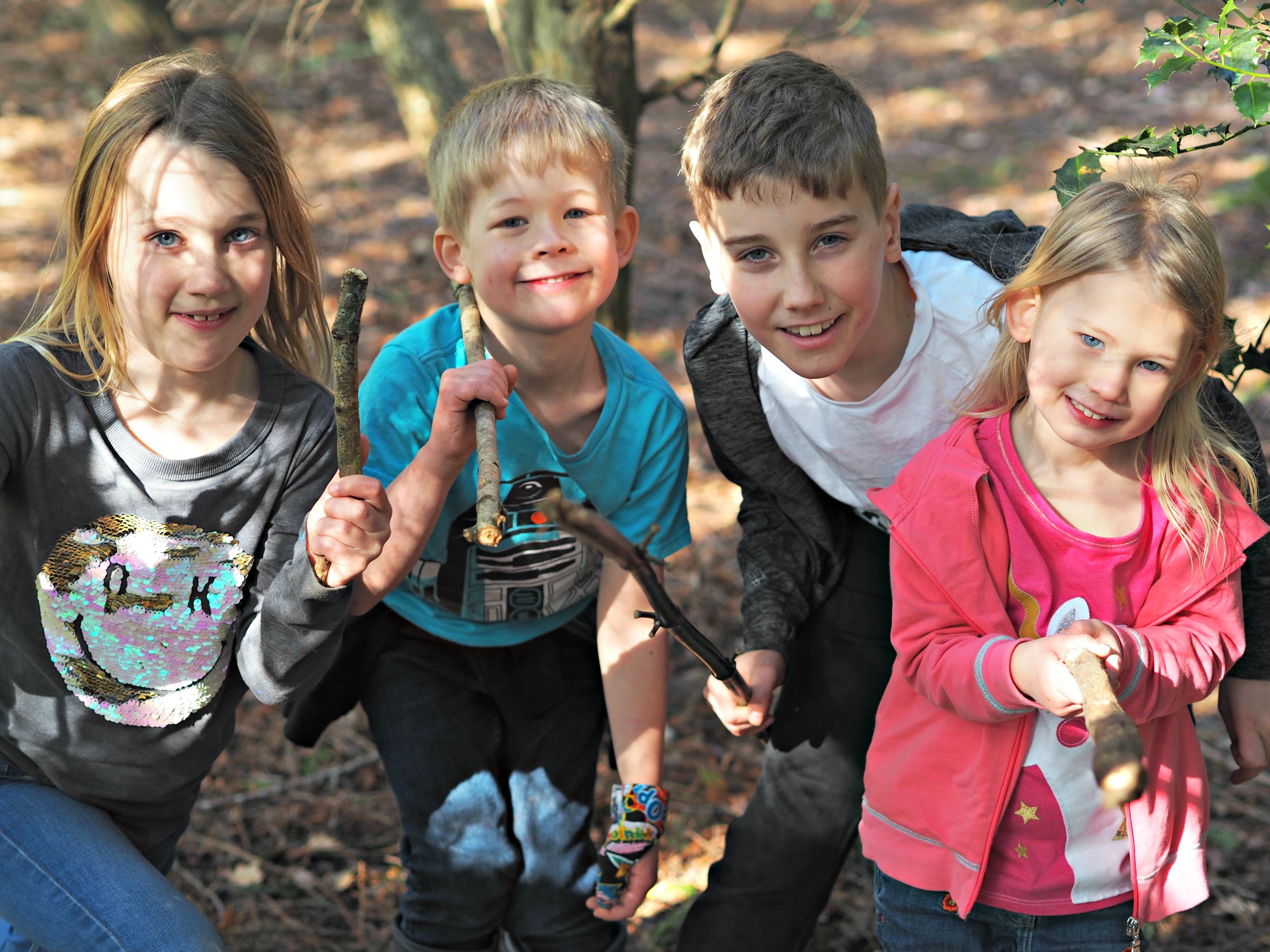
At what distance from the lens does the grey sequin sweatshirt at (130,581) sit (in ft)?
6.97

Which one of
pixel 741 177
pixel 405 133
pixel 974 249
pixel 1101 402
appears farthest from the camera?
pixel 405 133

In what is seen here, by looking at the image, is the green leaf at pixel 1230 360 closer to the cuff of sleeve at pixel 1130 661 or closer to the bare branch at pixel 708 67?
the cuff of sleeve at pixel 1130 661

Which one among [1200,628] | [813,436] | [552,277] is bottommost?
[1200,628]

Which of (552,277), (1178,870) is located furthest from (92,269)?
(1178,870)

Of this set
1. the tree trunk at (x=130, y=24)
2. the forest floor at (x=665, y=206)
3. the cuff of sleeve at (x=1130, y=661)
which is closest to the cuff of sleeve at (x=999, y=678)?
the cuff of sleeve at (x=1130, y=661)

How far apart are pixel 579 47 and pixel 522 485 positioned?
1716 millimetres

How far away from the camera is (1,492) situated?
214 centimetres

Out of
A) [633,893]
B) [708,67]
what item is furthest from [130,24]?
[633,893]

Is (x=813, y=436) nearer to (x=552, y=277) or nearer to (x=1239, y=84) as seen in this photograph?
(x=552, y=277)

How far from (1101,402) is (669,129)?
7.67 m

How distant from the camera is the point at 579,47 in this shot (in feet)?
11.4

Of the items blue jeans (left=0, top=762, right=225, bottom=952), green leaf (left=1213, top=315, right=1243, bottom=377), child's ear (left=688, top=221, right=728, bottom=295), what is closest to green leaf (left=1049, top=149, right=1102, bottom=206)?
green leaf (left=1213, top=315, right=1243, bottom=377)

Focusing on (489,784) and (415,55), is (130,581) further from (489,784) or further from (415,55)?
(415,55)

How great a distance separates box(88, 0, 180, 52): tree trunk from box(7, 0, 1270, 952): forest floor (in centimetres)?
14
